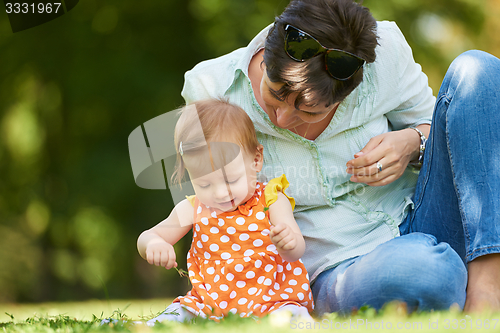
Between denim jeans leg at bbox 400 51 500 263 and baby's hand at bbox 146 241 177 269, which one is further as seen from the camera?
baby's hand at bbox 146 241 177 269

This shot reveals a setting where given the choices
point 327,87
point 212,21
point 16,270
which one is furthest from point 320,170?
point 16,270

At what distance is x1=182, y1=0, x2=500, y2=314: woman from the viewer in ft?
5.54

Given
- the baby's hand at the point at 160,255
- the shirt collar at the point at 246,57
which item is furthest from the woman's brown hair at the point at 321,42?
the baby's hand at the point at 160,255

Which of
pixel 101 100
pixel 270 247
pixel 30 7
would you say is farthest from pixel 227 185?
pixel 101 100

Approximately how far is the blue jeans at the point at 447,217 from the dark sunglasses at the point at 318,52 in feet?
1.45

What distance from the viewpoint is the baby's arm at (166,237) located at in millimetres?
1837

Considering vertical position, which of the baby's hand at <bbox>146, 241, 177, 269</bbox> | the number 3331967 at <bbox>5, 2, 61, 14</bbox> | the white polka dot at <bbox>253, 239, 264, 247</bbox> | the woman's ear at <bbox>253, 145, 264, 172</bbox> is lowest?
the white polka dot at <bbox>253, 239, 264, 247</bbox>

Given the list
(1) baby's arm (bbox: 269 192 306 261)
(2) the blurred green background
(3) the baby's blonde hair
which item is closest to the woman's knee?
(1) baby's arm (bbox: 269 192 306 261)

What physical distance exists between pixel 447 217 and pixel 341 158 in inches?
19.4

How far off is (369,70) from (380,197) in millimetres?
564

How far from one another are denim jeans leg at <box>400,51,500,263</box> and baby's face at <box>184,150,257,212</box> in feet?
2.48

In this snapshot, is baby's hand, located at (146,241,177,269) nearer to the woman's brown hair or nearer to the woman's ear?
the woman's ear

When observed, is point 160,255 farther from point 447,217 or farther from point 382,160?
point 447,217

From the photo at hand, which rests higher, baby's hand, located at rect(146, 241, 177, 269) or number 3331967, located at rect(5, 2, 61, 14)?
number 3331967, located at rect(5, 2, 61, 14)
